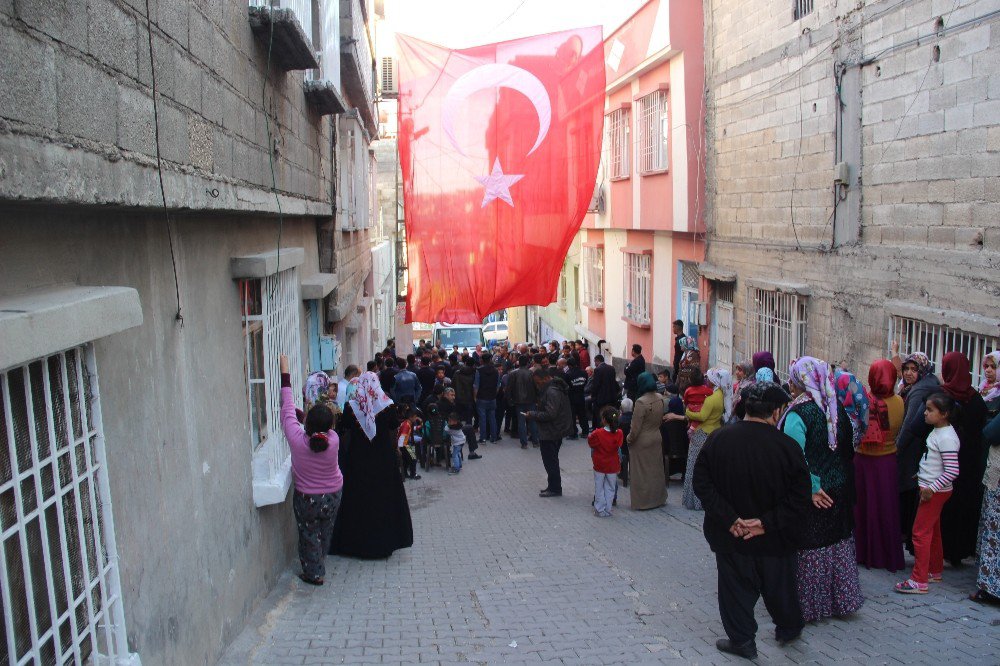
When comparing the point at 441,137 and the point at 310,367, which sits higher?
the point at 441,137

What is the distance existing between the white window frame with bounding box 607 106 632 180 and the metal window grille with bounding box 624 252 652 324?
5.88 feet

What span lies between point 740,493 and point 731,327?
9580 mm

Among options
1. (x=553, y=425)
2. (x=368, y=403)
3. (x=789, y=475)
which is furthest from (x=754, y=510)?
(x=553, y=425)

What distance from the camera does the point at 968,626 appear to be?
5.66m

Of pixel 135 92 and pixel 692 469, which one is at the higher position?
pixel 135 92

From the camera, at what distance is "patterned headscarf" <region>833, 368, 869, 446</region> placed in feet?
20.1

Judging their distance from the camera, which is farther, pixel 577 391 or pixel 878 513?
pixel 577 391

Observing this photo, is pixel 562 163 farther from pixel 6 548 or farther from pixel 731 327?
pixel 6 548

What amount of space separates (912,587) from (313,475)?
4390 millimetres

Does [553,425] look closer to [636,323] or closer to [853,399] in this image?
[853,399]

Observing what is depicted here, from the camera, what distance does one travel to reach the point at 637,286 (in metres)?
19.3

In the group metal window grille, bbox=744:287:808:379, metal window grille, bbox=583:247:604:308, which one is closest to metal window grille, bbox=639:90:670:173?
metal window grille, bbox=744:287:808:379

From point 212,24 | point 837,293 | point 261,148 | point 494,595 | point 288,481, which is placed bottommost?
point 494,595

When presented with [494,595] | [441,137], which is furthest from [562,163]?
[494,595]
